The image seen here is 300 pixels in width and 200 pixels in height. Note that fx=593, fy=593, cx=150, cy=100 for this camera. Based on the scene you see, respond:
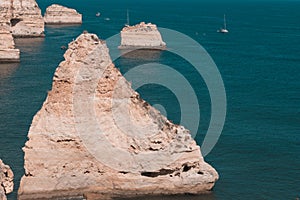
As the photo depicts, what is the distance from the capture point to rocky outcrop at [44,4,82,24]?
146125mm

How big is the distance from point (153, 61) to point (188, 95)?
26.6m

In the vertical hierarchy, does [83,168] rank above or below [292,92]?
above

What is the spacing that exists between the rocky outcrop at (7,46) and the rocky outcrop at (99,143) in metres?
49.3

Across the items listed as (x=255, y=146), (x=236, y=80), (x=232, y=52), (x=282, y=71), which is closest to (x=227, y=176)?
(x=255, y=146)

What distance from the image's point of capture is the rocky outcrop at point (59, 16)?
479ft

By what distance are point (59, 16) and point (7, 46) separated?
220 ft

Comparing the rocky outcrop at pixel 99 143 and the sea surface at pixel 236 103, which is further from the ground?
the rocky outcrop at pixel 99 143

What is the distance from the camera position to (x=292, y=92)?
67.2 meters

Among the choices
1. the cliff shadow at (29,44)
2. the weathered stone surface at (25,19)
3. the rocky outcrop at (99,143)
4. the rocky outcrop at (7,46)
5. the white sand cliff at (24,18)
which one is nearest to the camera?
the rocky outcrop at (99,143)

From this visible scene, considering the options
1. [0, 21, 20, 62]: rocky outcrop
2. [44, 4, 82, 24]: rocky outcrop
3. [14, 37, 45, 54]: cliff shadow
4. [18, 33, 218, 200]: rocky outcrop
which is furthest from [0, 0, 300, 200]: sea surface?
[44, 4, 82, 24]: rocky outcrop

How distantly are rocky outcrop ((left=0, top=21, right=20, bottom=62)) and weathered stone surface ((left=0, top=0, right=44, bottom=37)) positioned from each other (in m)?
23.6

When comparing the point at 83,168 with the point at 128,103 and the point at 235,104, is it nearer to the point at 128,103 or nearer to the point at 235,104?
the point at 128,103

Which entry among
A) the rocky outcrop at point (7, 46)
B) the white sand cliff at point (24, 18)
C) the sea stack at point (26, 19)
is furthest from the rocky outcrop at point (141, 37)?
the rocky outcrop at point (7, 46)

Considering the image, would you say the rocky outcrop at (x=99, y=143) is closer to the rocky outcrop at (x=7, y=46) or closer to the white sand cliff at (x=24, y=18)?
the rocky outcrop at (x=7, y=46)
